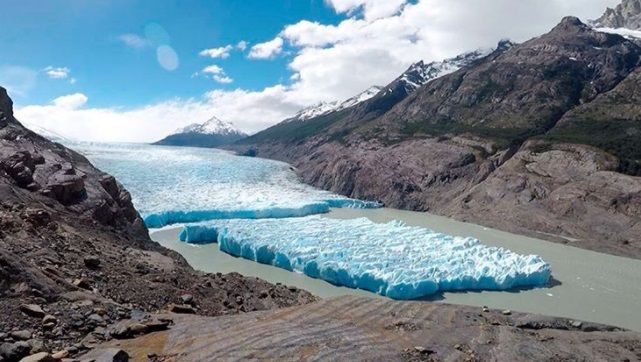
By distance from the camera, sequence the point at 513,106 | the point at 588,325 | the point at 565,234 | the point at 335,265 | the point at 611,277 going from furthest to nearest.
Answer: the point at 513,106
the point at 565,234
the point at 611,277
the point at 335,265
the point at 588,325

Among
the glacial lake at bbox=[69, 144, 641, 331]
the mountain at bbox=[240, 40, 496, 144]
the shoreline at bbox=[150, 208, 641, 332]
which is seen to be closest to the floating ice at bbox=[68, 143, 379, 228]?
the glacial lake at bbox=[69, 144, 641, 331]

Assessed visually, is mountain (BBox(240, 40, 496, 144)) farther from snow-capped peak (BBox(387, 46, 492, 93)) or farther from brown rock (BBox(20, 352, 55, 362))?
brown rock (BBox(20, 352, 55, 362))

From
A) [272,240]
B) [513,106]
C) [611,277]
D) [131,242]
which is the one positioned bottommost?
[611,277]

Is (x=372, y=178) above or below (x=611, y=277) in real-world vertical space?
above

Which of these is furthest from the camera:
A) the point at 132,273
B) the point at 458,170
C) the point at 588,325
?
the point at 458,170

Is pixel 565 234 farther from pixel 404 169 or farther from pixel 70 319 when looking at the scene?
pixel 70 319

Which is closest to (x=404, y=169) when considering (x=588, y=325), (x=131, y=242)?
(x=131, y=242)

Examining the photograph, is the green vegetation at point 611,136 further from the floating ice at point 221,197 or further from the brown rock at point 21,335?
the brown rock at point 21,335
